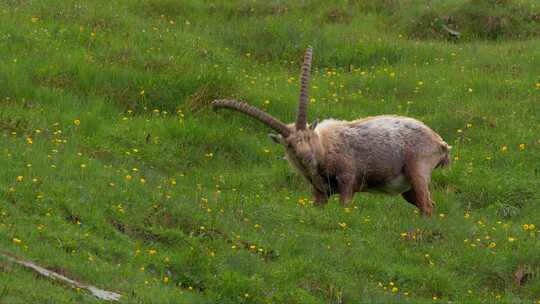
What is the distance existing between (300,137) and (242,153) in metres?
4.00

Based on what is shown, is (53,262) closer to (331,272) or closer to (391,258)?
(331,272)

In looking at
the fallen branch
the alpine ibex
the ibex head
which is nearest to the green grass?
the fallen branch

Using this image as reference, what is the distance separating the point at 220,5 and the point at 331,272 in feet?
46.3

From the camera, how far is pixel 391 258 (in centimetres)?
1545

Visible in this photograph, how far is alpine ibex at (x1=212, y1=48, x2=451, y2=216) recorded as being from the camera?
16.7 metres

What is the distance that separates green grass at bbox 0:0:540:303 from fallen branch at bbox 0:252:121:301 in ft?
0.71

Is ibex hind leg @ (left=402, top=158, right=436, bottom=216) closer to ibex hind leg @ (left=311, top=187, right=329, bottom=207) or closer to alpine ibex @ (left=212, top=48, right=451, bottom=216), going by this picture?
alpine ibex @ (left=212, top=48, right=451, bottom=216)

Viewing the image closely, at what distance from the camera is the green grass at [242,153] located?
45.8ft

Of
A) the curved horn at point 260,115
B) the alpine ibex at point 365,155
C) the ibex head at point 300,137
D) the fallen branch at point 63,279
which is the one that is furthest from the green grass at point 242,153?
the curved horn at point 260,115

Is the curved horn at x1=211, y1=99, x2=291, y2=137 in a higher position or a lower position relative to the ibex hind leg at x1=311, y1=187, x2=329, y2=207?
higher

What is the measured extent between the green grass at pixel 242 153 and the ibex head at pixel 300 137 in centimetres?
69

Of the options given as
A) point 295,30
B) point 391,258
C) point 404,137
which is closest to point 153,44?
point 295,30

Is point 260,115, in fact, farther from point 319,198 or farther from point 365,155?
point 365,155

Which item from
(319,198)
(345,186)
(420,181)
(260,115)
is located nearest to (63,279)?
(260,115)
